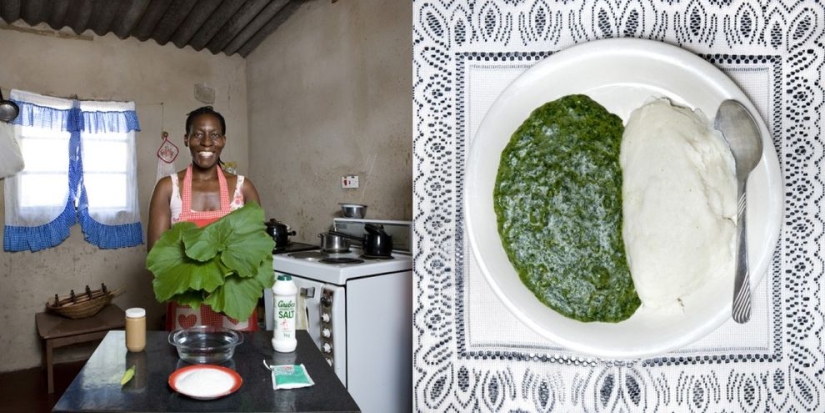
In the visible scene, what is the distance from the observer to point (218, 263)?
1.14 meters

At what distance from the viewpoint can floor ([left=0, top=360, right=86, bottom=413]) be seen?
3236mm

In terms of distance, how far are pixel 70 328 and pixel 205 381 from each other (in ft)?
10.9

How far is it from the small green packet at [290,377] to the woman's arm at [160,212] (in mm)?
1006

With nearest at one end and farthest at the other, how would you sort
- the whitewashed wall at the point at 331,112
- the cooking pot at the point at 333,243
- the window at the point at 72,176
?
the cooking pot at the point at 333,243 → the whitewashed wall at the point at 331,112 → the window at the point at 72,176

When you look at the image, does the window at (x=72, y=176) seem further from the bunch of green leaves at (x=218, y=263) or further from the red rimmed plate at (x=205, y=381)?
the red rimmed plate at (x=205, y=381)

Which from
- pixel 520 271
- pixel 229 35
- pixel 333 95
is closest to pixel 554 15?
pixel 520 271

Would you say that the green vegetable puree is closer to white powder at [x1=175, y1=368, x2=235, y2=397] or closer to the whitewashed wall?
white powder at [x1=175, y1=368, x2=235, y2=397]

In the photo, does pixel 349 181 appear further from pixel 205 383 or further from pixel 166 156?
pixel 205 383

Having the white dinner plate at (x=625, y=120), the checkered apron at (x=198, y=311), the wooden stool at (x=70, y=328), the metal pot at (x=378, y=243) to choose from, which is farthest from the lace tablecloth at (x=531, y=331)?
the wooden stool at (x=70, y=328)

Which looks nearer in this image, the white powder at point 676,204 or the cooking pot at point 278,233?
the white powder at point 676,204

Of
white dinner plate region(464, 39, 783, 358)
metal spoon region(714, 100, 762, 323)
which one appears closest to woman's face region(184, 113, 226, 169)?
white dinner plate region(464, 39, 783, 358)

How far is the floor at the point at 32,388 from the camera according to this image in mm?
3236

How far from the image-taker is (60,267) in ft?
13.5

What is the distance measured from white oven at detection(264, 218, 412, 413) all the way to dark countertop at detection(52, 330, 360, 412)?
2.92 feet
